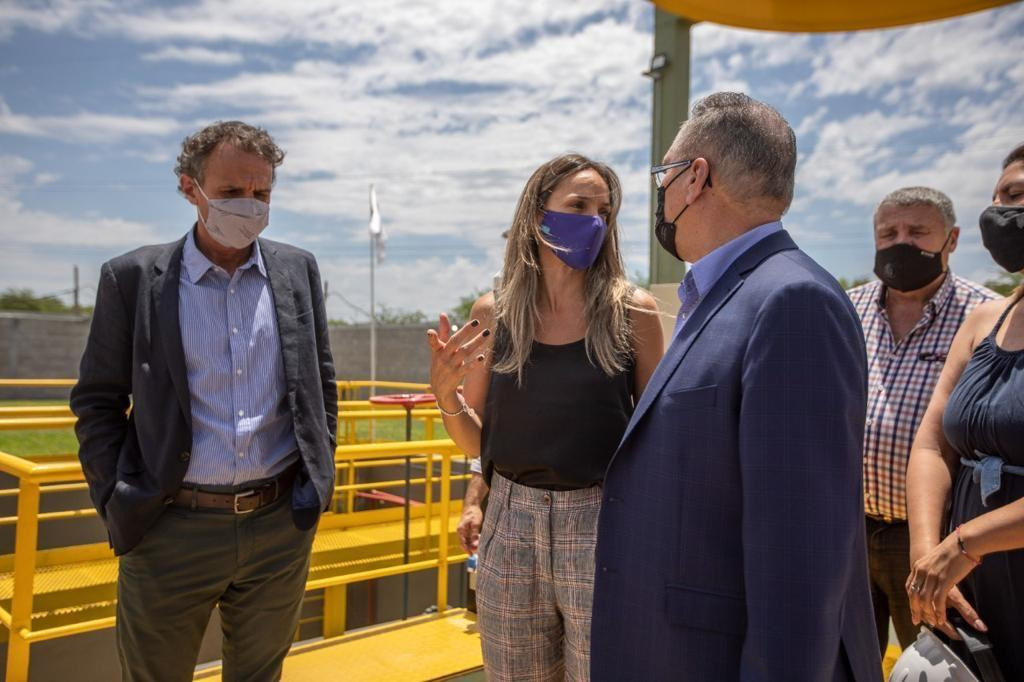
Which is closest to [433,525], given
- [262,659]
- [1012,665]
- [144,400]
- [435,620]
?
[435,620]

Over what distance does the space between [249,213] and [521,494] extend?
138 cm

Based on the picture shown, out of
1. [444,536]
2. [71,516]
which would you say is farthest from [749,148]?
[71,516]

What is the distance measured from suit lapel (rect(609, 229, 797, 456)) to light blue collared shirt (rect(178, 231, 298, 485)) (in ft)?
4.91

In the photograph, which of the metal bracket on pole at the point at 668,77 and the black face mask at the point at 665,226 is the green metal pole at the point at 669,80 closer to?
the metal bracket on pole at the point at 668,77

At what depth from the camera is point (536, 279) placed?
2537mm

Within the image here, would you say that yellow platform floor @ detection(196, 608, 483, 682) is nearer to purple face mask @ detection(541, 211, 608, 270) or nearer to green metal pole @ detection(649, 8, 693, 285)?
purple face mask @ detection(541, 211, 608, 270)

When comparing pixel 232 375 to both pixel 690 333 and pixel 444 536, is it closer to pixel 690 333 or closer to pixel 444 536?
pixel 690 333

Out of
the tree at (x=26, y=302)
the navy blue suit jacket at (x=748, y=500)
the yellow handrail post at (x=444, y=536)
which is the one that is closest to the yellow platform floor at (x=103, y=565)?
the yellow handrail post at (x=444, y=536)

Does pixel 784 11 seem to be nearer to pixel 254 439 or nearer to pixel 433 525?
pixel 254 439

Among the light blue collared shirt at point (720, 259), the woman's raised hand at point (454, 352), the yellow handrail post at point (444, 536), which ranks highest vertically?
the light blue collared shirt at point (720, 259)

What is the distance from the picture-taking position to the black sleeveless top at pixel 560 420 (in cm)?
223

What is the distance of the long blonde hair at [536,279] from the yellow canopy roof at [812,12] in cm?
233

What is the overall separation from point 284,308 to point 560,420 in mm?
1130

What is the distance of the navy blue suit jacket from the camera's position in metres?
1.31
